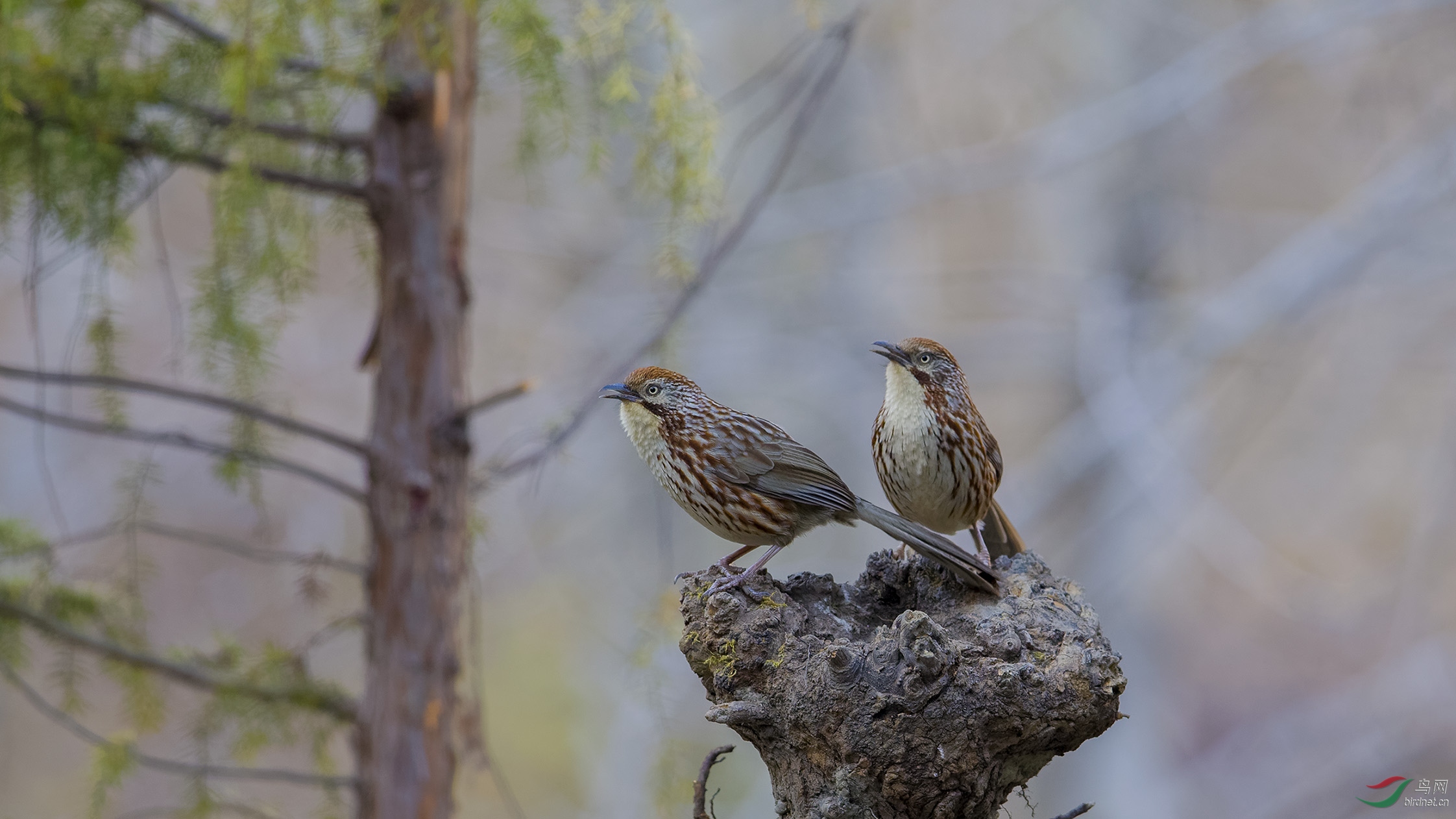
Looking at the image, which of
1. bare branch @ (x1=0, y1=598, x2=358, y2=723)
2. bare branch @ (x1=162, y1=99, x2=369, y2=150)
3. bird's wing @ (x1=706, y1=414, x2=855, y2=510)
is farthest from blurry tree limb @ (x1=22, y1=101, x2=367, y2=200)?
bird's wing @ (x1=706, y1=414, x2=855, y2=510)

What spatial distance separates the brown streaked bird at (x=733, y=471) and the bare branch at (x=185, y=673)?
187 centimetres

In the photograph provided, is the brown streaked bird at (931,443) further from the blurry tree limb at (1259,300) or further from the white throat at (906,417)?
the blurry tree limb at (1259,300)

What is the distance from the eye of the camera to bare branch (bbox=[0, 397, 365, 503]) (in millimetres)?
3389

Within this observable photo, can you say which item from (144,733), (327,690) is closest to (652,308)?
(327,690)

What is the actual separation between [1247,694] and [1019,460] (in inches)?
173

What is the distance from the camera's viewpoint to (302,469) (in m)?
3.56

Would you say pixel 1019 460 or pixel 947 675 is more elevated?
pixel 1019 460

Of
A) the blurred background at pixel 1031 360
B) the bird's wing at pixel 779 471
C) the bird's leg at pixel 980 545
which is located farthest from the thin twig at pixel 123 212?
the blurred background at pixel 1031 360

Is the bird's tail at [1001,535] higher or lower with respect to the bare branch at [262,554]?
lower

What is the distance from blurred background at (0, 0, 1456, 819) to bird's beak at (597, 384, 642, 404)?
5392 millimetres

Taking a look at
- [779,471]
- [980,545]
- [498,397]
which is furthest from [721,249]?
[980,545]

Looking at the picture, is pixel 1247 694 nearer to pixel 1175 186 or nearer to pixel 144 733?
pixel 1175 186

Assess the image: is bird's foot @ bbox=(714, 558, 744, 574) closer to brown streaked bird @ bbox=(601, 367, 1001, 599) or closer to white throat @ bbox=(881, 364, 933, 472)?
brown streaked bird @ bbox=(601, 367, 1001, 599)

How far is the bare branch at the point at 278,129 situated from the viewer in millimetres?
3363
